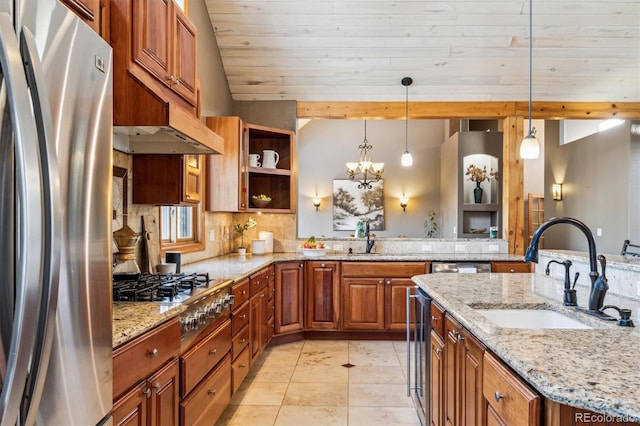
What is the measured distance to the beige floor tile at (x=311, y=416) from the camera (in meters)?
2.63

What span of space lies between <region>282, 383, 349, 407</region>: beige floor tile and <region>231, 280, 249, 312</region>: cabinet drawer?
78 cm

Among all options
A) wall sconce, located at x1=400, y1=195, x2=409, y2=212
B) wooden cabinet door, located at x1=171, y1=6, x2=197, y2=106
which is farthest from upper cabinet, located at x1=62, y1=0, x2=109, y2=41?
wall sconce, located at x1=400, y1=195, x2=409, y2=212

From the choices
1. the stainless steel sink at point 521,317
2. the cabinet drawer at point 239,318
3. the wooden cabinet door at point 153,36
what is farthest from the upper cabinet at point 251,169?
the stainless steel sink at point 521,317

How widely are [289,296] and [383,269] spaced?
103cm

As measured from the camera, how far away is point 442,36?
13.5ft

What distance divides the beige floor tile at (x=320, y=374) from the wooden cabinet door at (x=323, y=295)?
0.78 m

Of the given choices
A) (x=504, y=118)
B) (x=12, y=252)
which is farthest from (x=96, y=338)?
(x=504, y=118)

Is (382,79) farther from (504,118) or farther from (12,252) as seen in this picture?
(12,252)

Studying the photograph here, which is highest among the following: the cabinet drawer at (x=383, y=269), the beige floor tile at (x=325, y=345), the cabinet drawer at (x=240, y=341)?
the cabinet drawer at (x=383, y=269)

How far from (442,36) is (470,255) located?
2.40m

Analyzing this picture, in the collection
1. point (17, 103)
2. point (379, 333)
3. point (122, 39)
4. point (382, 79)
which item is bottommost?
point (379, 333)

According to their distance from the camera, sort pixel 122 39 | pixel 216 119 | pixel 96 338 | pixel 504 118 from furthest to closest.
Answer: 1. pixel 504 118
2. pixel 216 119
3. pixel 122 39
4. pixel 96 338

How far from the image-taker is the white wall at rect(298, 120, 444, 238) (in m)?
8.67

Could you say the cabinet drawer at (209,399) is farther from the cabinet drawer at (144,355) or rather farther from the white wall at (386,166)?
the white wall at (386,166)
